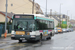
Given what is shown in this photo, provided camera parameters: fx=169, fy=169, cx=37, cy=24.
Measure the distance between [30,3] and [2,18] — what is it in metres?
19.9

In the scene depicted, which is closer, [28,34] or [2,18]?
[28,34]

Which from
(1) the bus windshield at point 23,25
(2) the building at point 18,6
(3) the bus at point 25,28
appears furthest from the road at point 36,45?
(2) the building at point 18,6

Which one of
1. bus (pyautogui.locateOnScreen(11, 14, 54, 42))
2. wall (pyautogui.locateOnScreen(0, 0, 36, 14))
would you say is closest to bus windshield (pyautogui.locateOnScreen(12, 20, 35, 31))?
bus (pyautogui.locateOnScreen(11, 14, 54, 42))

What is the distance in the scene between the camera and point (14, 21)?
1695cm

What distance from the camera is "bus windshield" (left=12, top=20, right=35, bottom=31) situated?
16.6 m

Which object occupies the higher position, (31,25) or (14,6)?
(14,6)

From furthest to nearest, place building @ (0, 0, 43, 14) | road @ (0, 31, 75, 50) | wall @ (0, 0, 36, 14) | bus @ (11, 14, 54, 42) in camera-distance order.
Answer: wall @ (0, 0, 36, 14)
building @ (0, 0, 43, 14)
bus @ (11, 14, 54, 42)
road @ (0, 31, 75, 50)

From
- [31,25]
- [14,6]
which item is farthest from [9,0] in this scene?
[31,25]

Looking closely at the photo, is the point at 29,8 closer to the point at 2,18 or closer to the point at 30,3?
the point at 30,3

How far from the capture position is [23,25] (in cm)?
1673

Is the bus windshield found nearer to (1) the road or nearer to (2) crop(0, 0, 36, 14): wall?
(1) the road

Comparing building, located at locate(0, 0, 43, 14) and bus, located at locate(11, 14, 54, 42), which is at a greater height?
building, located at locate(0, 0, 43, 14)

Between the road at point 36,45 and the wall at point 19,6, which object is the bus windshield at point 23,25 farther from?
the wall at point 19,6

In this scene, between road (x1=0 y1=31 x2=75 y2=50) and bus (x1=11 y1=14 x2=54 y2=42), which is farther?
bus (x1=11 y1=14 x2=54 y2=42)
